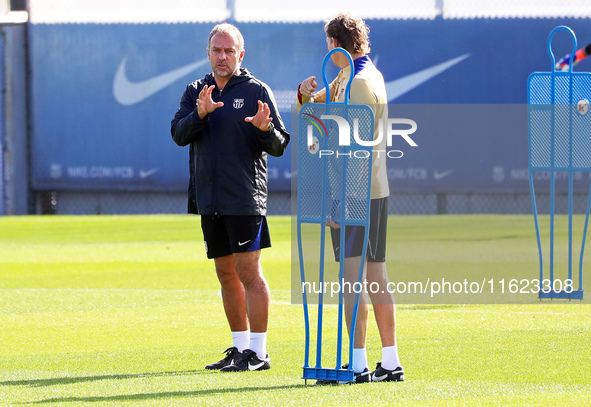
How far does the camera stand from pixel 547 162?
755 cm

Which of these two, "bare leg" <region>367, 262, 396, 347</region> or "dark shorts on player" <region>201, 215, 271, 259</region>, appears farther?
"dark shorts on player" <region>201, 215, 271, 259</region>

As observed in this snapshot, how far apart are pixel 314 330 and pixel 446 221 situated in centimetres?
1079

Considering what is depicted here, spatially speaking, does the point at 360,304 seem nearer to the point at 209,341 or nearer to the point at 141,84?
the point at 209,341

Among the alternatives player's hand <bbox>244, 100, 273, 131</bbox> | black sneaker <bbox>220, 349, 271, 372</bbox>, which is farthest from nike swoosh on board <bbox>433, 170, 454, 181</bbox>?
player's hand <bbox>244, 100, 273, 131</bbox>

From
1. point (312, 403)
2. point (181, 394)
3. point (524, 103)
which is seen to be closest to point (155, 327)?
point (181, 394)

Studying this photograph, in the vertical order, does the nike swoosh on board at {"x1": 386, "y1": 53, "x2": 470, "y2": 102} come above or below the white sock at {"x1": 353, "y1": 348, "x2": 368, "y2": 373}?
above

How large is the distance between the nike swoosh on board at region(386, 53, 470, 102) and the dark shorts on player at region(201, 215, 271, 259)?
42.8 ft

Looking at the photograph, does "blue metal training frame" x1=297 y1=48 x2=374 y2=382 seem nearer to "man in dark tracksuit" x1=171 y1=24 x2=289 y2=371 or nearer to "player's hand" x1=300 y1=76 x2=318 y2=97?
"player's hand" x1=300 y1=76 x2=318 y2=97

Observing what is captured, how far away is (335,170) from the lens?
4375 mm

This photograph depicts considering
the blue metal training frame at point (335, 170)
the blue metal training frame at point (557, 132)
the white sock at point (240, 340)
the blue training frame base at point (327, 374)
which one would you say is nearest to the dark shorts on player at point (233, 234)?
the white sock at point (240, 340)

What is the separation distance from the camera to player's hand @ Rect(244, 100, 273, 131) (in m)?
4.91

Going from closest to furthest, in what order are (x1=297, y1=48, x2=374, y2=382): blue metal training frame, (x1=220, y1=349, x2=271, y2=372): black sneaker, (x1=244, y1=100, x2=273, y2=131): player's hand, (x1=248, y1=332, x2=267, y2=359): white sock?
(x1=297, y1=48, x2=374, y2=382): blue metal training frame < (x1=244, y1=100, x2=273, y2=131): player's hand < (x1=220, y1=349, x2=271, y2=372): black sneaker < (x1=248, y1=332, x2=267, y2=359): white sock

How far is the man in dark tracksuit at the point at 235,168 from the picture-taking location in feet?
16.9

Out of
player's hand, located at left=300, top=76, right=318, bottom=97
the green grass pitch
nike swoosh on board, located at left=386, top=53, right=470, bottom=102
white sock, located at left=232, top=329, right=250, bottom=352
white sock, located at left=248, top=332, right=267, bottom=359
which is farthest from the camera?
nike swoosh on board, located at left=386, top=53, right=470, bottom=102
